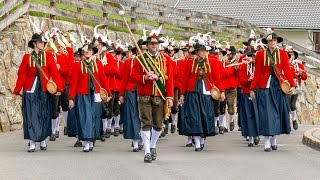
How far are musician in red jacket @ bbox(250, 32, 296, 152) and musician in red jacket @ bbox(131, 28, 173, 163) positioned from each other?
93.4 inches

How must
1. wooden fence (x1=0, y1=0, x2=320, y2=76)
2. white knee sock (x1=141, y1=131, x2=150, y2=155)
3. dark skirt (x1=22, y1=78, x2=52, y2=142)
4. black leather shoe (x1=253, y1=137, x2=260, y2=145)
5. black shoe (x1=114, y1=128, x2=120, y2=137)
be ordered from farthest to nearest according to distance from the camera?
wooden fence (x1=0, y1=0, x2=320, y2=76) < black shoe (x1=114, y1=128, x2=120, y2=137) < black leather shoe (x1=253, y1=137, x2=260, y2=145) < dark skirt (x1=22, y1=78, x2=52, y2=142) < white knee sock (x1=141, y1=131, x2=150, y2=155)

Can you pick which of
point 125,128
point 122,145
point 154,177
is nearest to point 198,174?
point 154,177

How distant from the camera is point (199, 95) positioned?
16.1 m

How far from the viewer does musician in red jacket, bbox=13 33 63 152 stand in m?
15.3

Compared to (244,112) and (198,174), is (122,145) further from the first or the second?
(198,174)

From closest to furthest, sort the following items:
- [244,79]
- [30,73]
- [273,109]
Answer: [30,73] < [273,109] < [244,79]

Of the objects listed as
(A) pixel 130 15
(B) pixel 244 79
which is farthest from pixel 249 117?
(A) pixel 130 15

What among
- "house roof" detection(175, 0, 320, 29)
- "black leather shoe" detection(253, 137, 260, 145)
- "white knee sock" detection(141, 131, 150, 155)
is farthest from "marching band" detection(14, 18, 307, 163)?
"house roof" detection(175, 0, 320, 29)

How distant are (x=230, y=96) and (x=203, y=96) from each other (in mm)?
5673

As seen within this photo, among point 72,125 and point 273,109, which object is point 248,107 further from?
point 72,125

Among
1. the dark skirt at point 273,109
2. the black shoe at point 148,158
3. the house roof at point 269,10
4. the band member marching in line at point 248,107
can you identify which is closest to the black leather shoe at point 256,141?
the band member marching in line at point 248,107

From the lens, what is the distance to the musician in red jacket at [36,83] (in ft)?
50.3

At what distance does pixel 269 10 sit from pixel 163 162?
3652 centimetres

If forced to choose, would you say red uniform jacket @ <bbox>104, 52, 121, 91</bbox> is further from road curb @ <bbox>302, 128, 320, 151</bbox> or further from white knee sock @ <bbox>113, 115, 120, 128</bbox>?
road curb @ <bbox>302, 128, 320, 151</bbox>
